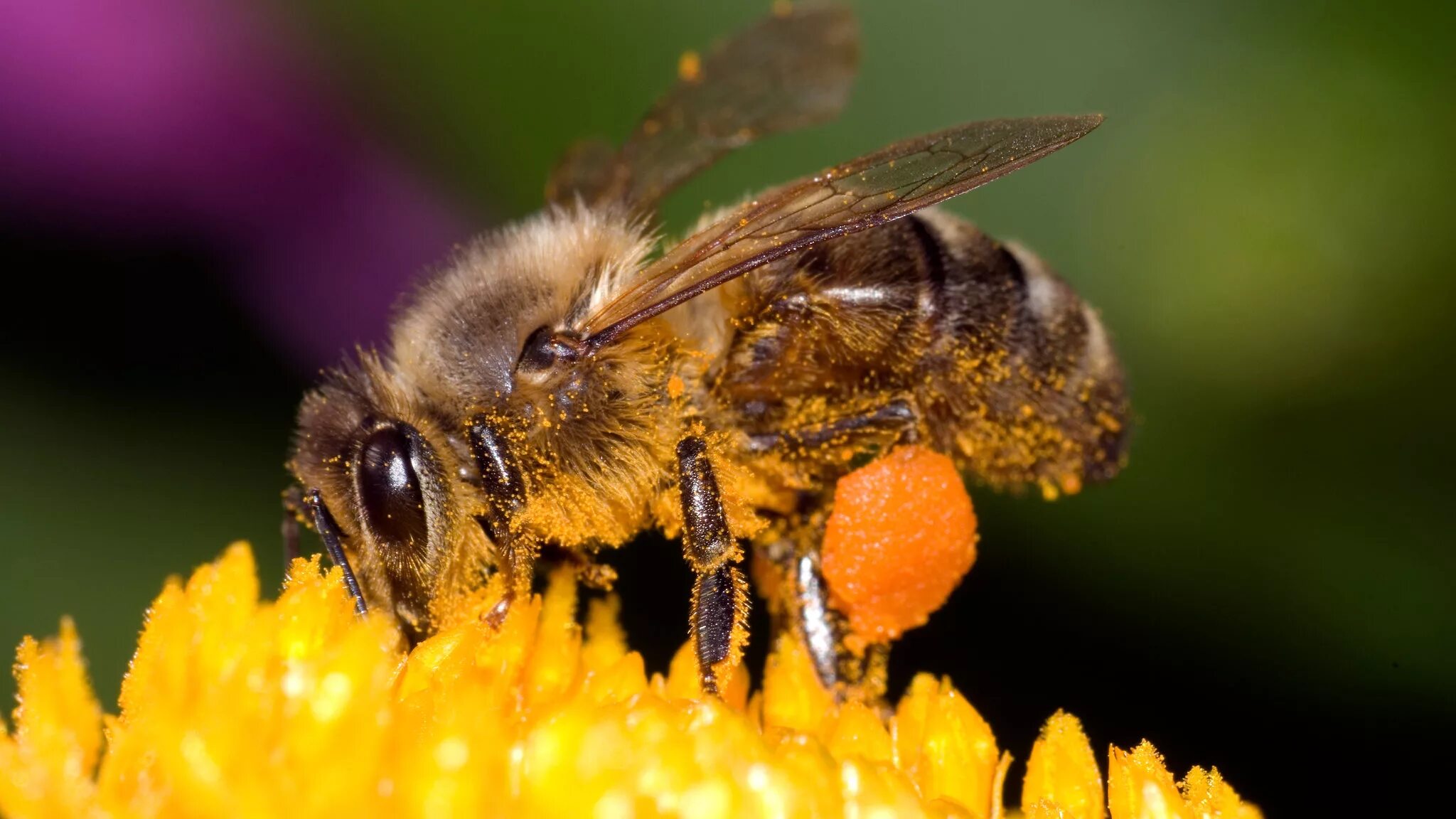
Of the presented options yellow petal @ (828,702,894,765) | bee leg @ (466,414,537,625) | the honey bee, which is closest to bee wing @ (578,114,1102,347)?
the honey bee

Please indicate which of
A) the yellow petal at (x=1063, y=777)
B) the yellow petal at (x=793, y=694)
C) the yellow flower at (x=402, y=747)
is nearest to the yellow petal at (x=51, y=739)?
the yellow flower at (x=402, y=747)

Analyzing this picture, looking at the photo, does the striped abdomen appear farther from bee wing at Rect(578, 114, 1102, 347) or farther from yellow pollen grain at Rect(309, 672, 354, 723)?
yellow pollen grain at Rect(309, 672, 354, 723)

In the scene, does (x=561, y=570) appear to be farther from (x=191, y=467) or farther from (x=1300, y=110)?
(x=1300, y=110)

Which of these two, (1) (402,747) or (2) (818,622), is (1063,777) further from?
(1) (402,747)

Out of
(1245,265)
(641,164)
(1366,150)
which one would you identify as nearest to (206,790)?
(641,164)

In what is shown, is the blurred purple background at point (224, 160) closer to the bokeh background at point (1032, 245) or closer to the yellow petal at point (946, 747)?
the bokeh background at point (1032, 245)

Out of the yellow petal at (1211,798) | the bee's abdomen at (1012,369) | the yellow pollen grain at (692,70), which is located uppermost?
the yellow pollen grain at (692,70)
